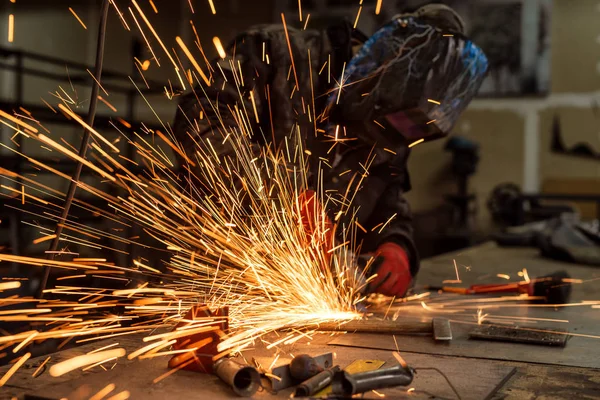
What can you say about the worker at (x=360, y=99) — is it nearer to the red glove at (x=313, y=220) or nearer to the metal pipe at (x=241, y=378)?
the red glove at (x=313, y=220)

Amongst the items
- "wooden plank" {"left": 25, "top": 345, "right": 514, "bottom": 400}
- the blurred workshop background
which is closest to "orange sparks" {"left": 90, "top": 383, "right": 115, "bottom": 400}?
"wooden plank" {"left": 25, "top": 345, "right": 514, "bottom": 400}

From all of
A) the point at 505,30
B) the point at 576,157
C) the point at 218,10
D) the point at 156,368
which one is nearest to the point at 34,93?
the point at 218,10

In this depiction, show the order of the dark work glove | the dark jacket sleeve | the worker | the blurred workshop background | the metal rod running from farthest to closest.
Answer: the blurred workshop background < the dark jacket sleeve < the dark work glove < the worker < the metal rod

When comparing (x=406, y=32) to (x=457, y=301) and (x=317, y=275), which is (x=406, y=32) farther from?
(x=457, y=301)

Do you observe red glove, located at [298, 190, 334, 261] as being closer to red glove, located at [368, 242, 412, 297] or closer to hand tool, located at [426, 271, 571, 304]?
red glove, located at [368, 242, 412, 297]

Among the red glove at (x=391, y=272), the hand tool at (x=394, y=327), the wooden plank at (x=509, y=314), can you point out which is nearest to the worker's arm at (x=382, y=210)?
the red glove at (x=391, y=272)

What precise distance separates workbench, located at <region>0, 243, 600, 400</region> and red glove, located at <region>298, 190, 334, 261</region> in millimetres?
334

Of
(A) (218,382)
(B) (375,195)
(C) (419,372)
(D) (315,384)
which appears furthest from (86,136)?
(B) (375,195)

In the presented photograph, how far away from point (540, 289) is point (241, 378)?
4.77ft

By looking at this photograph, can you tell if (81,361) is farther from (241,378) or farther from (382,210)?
(382,210)

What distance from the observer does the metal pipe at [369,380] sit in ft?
4.18

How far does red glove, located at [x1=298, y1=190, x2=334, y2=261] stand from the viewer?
2041mm

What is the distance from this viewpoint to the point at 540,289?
2414 millimetres

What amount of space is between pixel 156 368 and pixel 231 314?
0.42 metres
